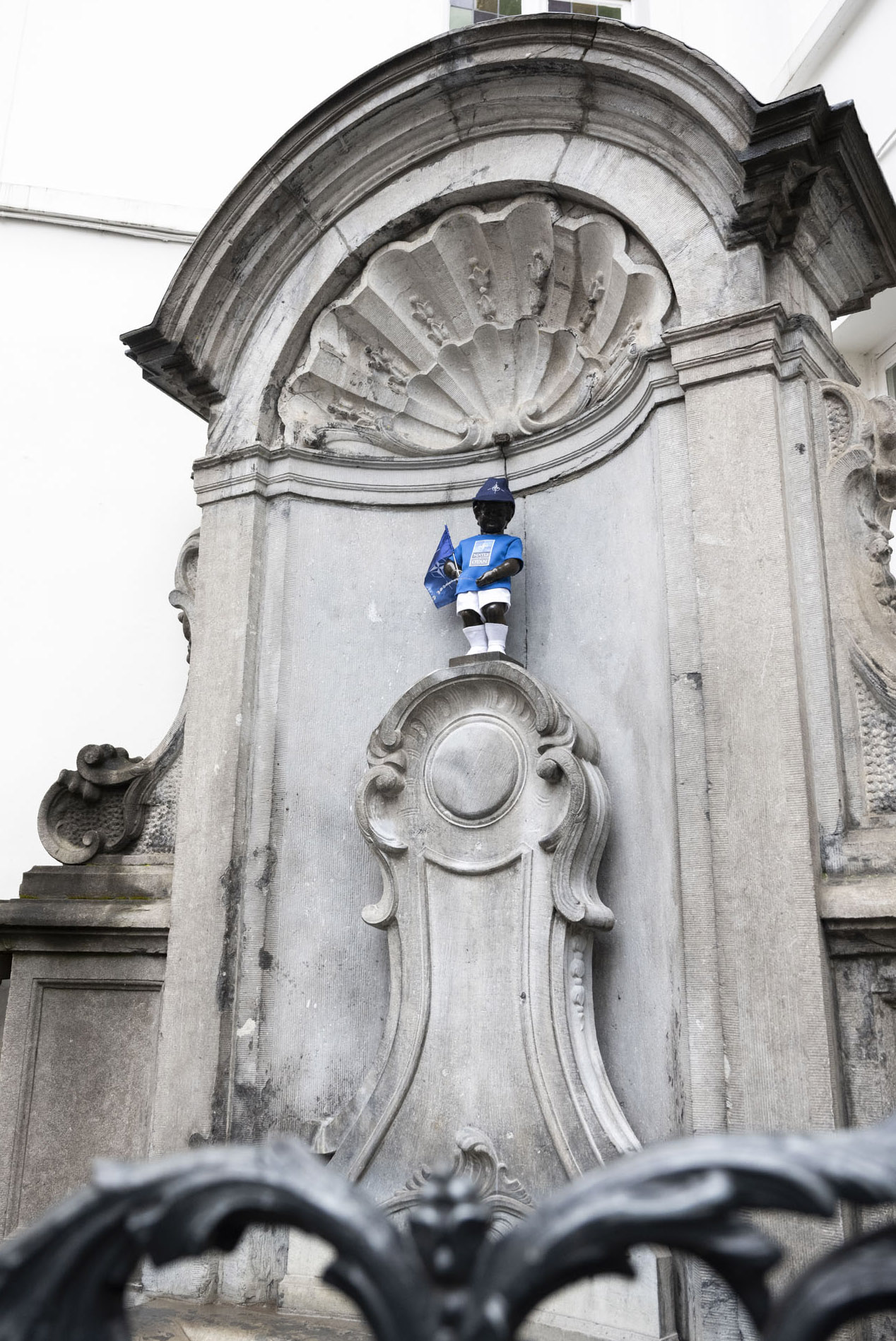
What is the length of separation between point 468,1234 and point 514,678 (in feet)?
8.60

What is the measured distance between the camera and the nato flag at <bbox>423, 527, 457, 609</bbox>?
403 cm

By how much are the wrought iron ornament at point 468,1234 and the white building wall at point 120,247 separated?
4.70 meters

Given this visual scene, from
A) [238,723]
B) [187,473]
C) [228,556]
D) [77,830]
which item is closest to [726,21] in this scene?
[187,473]

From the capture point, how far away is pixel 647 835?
349 cm

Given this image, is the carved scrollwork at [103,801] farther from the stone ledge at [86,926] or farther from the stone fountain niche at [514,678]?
the stone ledge at [86,926]

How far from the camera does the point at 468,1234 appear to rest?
97 cm

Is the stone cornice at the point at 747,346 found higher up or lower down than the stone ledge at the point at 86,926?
higher up

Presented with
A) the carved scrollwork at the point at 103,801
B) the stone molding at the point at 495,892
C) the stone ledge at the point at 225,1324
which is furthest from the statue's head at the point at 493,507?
the stone ledge at the point at 225,1324

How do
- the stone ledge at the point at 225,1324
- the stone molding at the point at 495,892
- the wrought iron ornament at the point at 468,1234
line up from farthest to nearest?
the stone molding at the point at 495,892, the stone ledge at the point at 225,1324, the wrought iron ornament at the point at 468,1234

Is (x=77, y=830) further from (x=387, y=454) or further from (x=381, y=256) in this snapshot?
(x=381, y=256)

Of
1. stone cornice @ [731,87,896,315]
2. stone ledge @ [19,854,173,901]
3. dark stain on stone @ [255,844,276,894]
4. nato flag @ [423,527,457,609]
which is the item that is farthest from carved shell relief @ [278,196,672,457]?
stone ledge @ [19,854,173,901]

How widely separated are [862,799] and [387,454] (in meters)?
2.31

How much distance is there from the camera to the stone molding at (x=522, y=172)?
3.42 metres

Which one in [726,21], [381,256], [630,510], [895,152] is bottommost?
[630,510]
